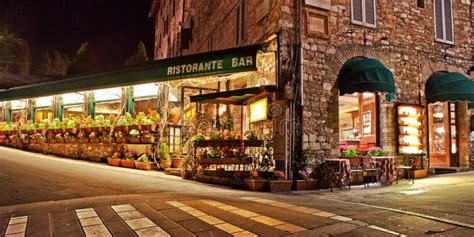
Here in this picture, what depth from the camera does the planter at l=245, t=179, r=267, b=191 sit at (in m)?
9.20

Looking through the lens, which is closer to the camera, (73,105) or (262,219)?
(262,219)

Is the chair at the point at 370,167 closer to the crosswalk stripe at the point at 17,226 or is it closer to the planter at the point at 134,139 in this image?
the planter at the point at 134,139

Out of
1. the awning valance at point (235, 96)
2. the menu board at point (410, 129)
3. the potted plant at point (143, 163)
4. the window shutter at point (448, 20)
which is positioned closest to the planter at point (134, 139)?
the potted plant at point (143, 163)

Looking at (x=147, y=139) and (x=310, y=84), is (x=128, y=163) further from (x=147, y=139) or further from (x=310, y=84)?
(x=310, y=84)

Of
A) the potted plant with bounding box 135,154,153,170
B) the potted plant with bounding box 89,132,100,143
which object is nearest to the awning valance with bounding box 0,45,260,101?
the potted plant with bounding box 89,132,100,143

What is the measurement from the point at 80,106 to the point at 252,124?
10.7 meters

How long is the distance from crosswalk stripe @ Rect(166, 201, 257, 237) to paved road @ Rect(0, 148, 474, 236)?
Result: 2 centimetres

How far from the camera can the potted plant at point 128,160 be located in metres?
13.2

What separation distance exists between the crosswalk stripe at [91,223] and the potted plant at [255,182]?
14.9ft

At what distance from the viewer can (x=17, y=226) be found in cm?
482

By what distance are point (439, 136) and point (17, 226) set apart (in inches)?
576

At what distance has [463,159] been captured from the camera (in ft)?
42.8

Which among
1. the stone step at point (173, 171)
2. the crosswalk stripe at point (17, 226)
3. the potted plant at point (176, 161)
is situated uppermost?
the potted plant at point (176, 161)

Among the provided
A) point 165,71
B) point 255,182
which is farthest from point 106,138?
point 255,182
